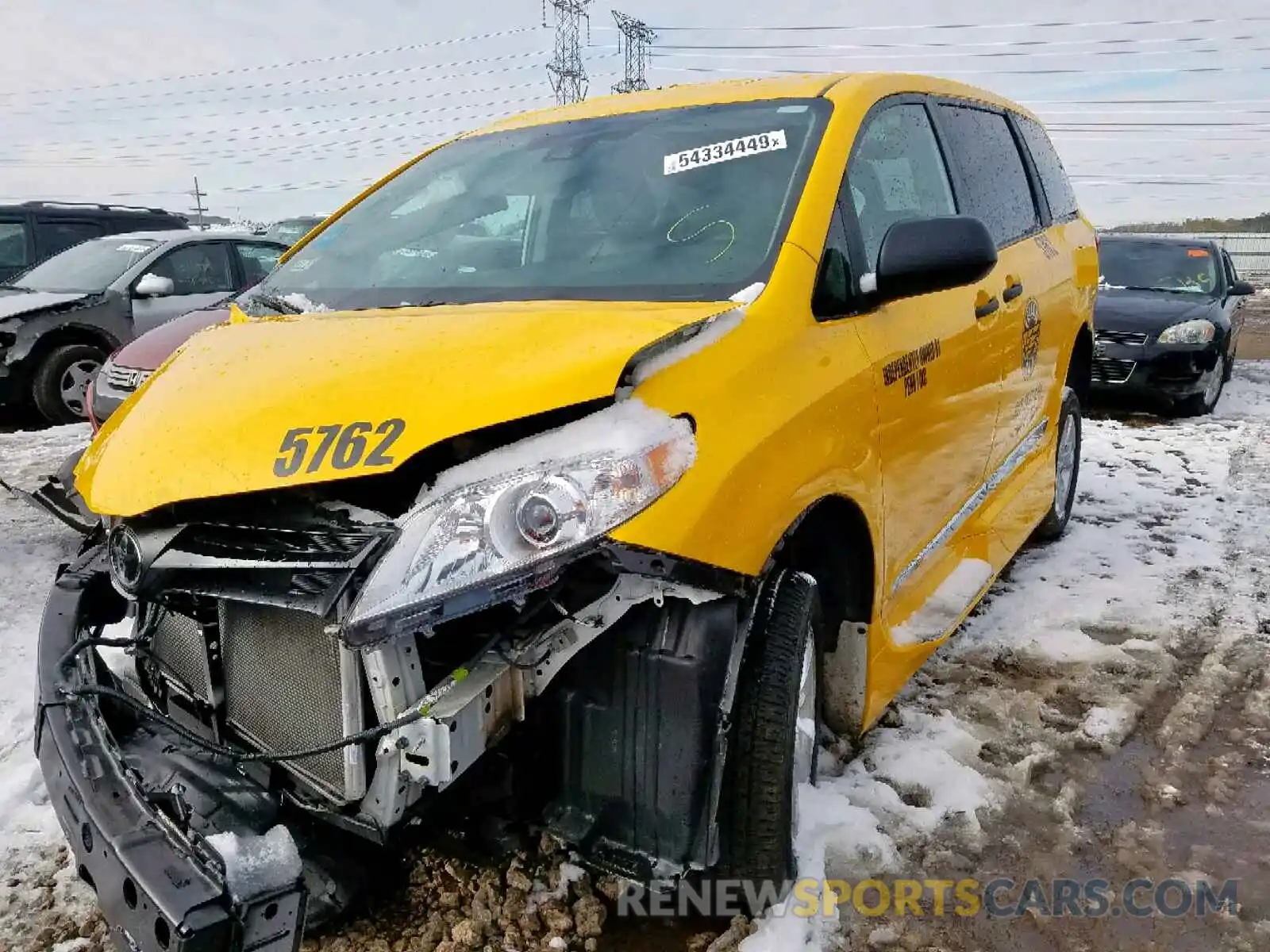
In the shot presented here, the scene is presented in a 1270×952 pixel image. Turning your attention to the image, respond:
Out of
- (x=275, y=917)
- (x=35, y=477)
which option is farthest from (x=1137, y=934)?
(x=35, y=477)

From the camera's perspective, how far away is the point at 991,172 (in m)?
3.70

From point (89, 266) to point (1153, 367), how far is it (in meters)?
9.38

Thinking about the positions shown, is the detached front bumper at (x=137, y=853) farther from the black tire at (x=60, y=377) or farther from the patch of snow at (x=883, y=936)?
the black tire at (x=60, y=377)

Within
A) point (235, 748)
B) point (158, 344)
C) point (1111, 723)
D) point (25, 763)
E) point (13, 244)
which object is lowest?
point (1111, 723)

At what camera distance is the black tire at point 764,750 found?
74.5 inches

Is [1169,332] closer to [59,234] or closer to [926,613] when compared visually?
[926,613]

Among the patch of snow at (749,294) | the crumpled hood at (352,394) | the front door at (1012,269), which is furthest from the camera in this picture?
the front door at (1012,269)

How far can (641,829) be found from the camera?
1.81 metres

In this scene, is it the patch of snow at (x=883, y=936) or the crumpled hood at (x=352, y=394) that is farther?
the patch of snow at (x=883, y=936)

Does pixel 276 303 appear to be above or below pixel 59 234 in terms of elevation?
below

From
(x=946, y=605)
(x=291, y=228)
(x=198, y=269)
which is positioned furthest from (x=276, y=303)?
(x=291, y=228)

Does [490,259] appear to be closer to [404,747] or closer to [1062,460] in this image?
[404,747]

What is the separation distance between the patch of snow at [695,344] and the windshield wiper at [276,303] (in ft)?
3.90

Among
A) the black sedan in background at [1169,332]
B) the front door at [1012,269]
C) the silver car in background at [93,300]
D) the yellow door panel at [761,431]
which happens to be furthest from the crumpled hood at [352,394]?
the black sedan in background at [1169,332]
